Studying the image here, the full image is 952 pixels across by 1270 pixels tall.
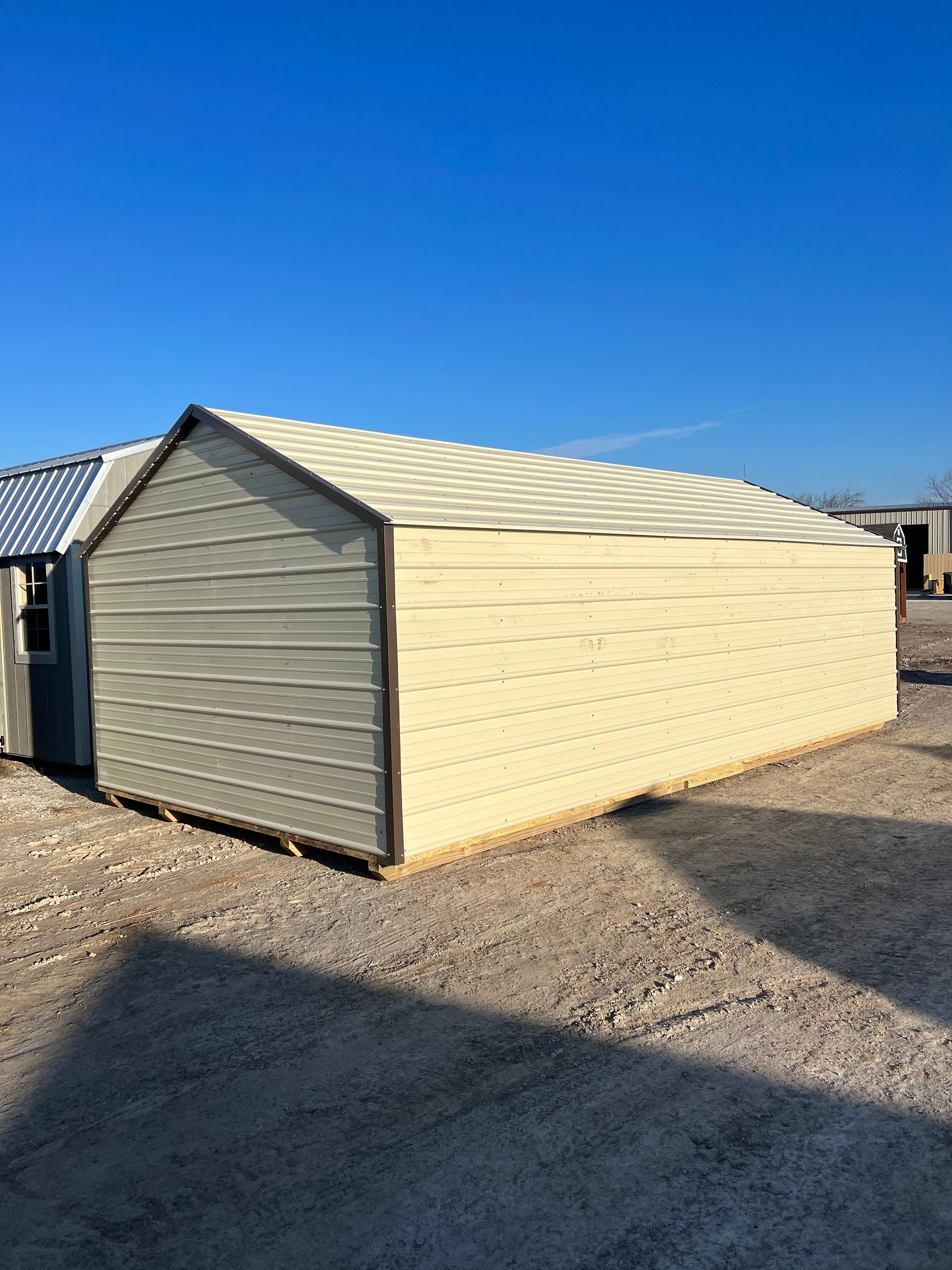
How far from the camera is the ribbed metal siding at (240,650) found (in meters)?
7.28

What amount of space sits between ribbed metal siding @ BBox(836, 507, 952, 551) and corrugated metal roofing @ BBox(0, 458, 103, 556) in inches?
1616

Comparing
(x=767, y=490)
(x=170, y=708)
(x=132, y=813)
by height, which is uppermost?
(x=767, y=490)

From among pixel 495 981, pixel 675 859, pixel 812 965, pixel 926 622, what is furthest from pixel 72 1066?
pixel 926 622

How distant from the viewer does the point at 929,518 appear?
47.0 m

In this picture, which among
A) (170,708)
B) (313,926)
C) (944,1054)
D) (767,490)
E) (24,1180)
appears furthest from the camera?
(767,490)

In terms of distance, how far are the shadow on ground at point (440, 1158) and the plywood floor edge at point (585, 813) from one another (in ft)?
7.60

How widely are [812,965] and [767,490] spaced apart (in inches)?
426

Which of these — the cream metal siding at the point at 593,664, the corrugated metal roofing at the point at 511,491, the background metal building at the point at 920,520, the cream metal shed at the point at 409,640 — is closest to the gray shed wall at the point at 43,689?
the cream metal shed at the point at 409,640

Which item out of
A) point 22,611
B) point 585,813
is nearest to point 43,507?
point 22,611

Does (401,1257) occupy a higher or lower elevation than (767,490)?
lower

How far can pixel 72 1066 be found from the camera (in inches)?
179

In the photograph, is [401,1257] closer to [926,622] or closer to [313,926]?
[313,926]

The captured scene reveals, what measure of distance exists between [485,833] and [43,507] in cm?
788

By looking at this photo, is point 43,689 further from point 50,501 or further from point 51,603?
point 50,501
